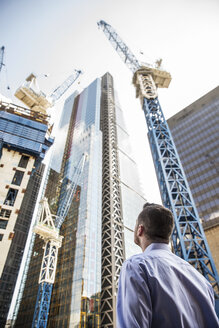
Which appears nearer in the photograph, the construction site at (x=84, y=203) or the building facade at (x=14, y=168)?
the construction site at (x=84, y=203)

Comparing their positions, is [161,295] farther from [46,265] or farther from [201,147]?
[201,147]

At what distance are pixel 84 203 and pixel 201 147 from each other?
36.7 meters

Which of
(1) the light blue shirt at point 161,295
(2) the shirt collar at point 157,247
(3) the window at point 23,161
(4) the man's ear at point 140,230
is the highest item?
(3) the window at point 23,161

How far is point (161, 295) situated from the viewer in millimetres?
1650

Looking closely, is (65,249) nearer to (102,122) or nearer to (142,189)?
(142,189)

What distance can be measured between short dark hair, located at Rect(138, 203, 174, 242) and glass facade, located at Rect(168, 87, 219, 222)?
5052cm

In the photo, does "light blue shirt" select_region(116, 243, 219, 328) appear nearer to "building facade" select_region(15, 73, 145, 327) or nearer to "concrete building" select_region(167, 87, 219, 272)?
"building facade" select_region(15, 73, 145, 327)

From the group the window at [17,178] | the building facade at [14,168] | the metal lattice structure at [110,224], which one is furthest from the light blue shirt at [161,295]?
the metal lattice structure at [110,224]

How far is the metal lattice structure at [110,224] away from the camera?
47062 mm

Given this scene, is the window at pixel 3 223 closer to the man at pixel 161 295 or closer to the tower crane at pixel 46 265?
the tower crane at pixel 46 265

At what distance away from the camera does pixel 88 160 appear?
6288cm

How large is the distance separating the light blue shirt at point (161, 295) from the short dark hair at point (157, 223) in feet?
0.87

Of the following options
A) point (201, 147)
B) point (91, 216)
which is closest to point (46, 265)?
point (91, 216)

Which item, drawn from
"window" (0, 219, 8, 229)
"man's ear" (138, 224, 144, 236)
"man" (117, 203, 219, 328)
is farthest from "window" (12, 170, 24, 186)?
"man" (117, 203, 219, 328)
